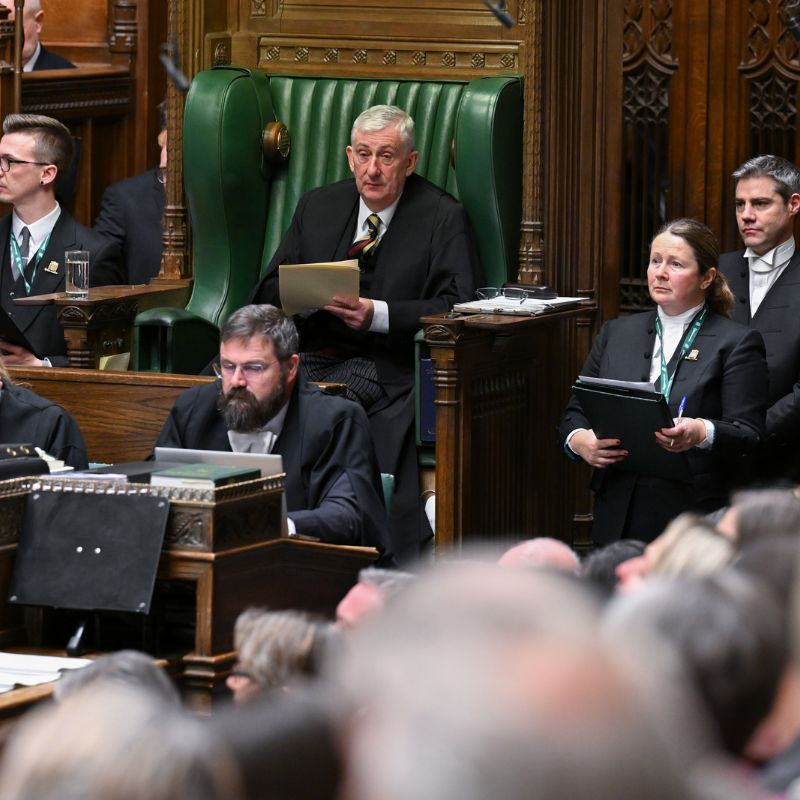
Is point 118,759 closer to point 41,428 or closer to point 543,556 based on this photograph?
point 543,556

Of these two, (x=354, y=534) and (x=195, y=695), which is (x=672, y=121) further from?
(x=195, y=695)

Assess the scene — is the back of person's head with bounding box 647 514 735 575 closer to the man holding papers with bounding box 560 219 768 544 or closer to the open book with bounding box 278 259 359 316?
the man holding papers with bounding box 560 219 768 544

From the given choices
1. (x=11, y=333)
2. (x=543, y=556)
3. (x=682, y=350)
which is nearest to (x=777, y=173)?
(x=682, y=350)

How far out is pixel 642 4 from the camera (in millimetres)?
6281

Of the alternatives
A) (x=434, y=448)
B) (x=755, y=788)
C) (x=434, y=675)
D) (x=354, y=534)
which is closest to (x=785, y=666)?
(x=755, y=788)

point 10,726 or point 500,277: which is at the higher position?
point 500,277

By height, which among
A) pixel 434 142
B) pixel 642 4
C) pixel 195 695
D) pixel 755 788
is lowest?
pixel 195 695

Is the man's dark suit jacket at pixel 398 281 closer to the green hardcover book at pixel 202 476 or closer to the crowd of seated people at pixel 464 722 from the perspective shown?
the green hardcover book at pixel 202 476

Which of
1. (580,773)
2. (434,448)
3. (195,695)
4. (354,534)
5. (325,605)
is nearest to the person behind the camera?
(580,773)

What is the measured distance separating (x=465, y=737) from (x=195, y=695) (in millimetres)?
2682

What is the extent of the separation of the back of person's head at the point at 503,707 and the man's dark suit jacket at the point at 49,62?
7.59m

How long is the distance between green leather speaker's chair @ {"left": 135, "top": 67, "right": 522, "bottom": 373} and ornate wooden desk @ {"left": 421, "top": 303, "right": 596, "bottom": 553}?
1.54ft

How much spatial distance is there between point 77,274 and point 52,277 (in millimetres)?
516

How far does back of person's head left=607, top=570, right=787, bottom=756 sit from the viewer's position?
4.84 ft
